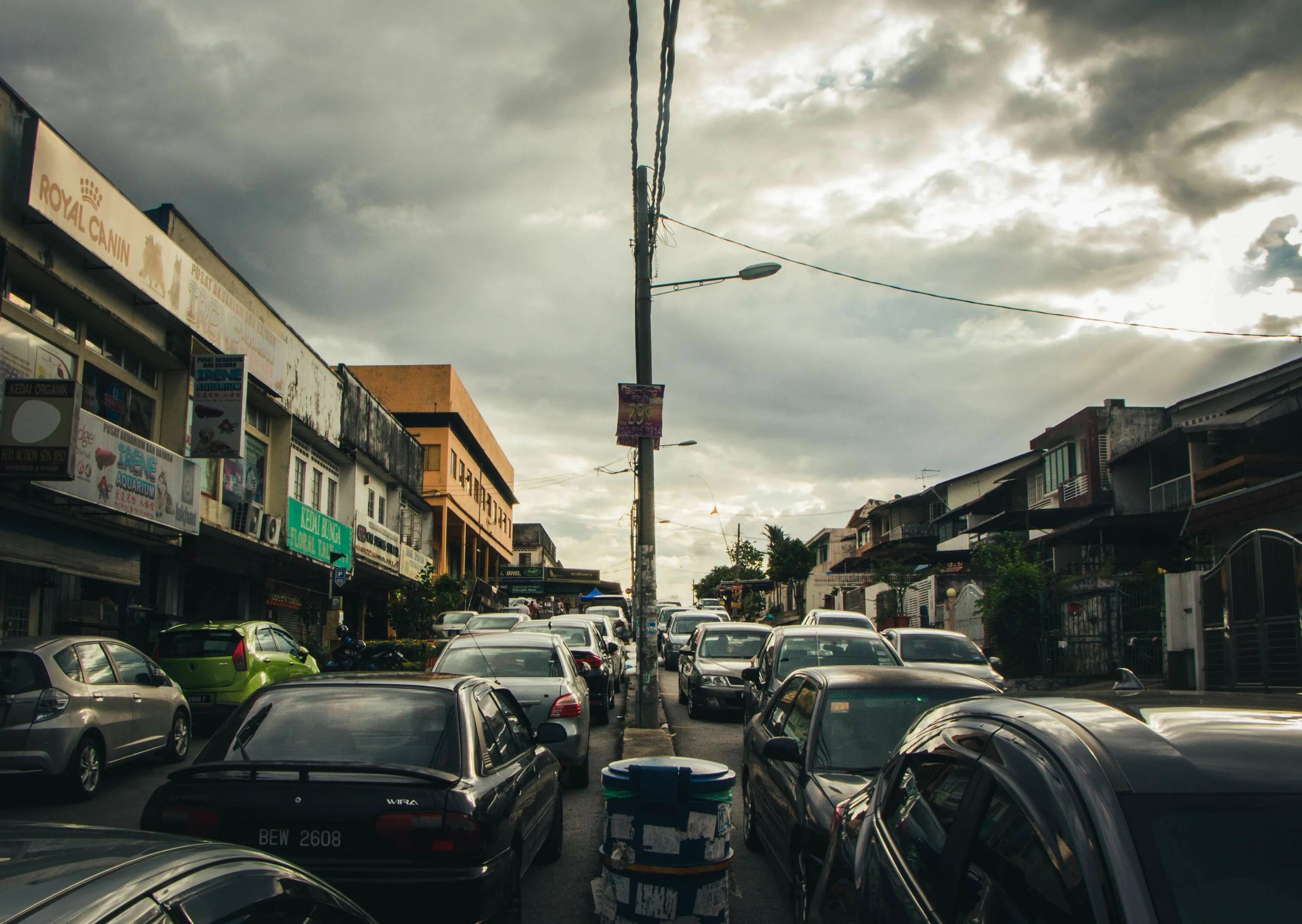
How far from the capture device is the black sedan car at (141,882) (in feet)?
6.45

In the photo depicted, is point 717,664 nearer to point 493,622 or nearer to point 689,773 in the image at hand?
point 493,622

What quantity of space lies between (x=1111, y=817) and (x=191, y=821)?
13.6ft

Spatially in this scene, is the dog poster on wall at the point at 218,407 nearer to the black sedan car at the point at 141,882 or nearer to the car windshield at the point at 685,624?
the car windshield at the point at 685,624

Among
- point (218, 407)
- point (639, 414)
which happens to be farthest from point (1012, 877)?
point (218, 407)

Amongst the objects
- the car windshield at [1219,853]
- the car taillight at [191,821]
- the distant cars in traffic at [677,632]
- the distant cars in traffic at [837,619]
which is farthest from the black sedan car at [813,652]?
the distant cars in traffic at [677,632]

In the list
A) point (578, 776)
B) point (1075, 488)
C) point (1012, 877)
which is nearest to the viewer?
point (1012, 877)

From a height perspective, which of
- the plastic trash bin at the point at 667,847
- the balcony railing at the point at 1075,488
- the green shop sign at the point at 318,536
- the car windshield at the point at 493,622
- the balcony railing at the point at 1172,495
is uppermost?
the balcony railing at the point at 1075,488

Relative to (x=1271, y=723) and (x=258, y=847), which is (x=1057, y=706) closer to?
(x=1271, y=723)

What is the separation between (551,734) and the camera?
23.2ft

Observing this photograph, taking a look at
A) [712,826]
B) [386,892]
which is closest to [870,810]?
[712,826]

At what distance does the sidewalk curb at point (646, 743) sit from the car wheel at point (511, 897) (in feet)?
20.3

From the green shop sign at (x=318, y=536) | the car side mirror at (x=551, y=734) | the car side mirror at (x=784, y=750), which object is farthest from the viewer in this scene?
the green shop sign at (x=318, y=536)

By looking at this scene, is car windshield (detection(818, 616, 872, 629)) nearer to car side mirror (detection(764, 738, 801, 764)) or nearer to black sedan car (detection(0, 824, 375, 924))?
car side mirror (detection(764, 738, 801, 764))

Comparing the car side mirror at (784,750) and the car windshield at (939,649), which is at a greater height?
the car windshield at (939,649)
